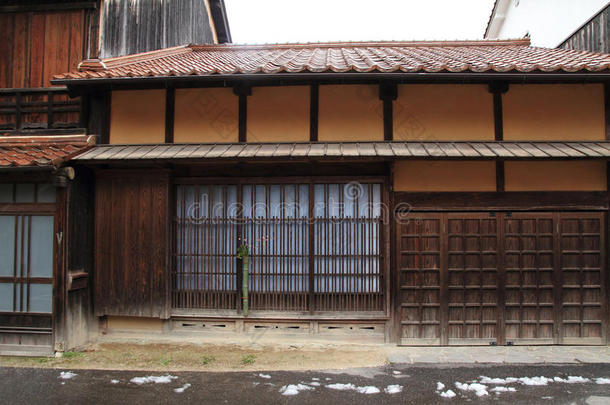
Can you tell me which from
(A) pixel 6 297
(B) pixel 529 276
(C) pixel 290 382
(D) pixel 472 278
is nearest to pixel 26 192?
(A) pixel 6 297

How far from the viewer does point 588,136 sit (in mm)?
6453

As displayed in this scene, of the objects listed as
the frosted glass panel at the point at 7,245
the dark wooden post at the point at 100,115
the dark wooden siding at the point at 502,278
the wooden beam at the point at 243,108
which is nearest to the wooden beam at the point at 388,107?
the dark wooden siding at the point at 502,278

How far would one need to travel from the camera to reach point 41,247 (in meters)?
6.36

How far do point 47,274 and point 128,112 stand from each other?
11.0 feet

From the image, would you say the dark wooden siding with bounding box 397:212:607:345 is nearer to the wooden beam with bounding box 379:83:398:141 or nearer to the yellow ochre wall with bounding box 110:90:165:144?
the wooden beam with bounding box 379:83:398:141

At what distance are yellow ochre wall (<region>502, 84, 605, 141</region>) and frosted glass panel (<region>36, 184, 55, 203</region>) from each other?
27.4 ft

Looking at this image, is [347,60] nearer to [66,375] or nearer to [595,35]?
[595,35]

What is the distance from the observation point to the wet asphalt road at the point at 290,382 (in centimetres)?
464

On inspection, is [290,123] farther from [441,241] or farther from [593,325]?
[593,325]

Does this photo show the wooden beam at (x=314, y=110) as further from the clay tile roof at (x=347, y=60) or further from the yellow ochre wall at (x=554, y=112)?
the yellow ochre wall at (x=554, y=112)

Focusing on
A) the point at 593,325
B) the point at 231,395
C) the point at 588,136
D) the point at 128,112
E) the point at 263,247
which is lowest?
the point at 231,395

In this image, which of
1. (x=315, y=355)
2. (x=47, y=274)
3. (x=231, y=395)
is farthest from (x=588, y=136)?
(x=47, y=274)

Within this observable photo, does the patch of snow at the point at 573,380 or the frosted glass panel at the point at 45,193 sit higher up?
the frosted glass panel at the point at 45,193

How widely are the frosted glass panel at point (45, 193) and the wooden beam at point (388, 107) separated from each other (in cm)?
613
